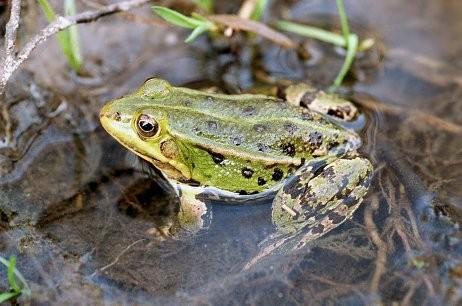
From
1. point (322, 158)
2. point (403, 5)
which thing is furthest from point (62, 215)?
point (403, 5)

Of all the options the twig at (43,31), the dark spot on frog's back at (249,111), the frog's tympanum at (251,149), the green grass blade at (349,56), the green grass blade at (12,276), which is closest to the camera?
the green grass blade at (12,276)

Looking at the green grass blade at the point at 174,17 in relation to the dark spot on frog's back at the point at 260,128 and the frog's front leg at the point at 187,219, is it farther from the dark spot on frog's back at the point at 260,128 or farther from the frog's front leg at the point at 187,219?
the frog's front leg at the point at 187,219

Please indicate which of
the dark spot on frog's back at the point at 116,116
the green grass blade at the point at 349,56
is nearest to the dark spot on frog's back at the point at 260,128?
the dark spot on frog's back at the point at 116,116

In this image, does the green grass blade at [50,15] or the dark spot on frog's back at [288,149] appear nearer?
the dark spot on frog's back at [288,149]

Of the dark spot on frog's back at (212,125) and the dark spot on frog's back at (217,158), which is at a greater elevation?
the dark spot on frog's back at (212,125)

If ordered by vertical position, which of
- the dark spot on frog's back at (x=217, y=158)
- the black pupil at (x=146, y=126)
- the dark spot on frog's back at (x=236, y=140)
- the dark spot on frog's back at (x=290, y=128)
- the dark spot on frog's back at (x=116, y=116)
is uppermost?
the dark spot on frog's back at (x=116, y=116)

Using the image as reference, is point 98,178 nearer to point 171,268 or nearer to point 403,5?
point 171,268

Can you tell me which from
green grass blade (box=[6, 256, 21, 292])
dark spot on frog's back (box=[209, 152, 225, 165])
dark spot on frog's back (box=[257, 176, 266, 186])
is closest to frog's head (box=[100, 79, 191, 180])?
dark spot on frog's back (box=[209, 152, 225, 165])
